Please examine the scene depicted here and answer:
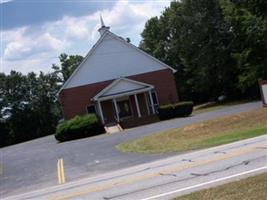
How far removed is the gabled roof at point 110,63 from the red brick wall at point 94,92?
0.43m

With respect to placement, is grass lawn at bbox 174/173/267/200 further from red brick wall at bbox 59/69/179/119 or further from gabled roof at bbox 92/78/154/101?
red brick wall at bbox 59/69/179/119

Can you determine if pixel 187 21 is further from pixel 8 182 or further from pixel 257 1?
pixel 8 182

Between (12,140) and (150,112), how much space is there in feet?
122

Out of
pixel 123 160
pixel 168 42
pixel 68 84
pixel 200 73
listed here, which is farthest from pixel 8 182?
pixel 168 42

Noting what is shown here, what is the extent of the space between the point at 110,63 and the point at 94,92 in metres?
3.14

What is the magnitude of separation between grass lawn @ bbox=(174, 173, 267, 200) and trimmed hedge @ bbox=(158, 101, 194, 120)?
114 ft

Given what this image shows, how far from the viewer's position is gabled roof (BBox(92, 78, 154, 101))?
167 ft

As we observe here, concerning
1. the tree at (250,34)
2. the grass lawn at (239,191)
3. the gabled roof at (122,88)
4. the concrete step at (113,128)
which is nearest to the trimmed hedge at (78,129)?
the concrete step at (113,128)

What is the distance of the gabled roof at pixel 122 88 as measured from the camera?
1998 inches

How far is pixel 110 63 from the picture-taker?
5241cm

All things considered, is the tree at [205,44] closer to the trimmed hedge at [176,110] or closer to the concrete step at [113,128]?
the trimmed hedge at [176,110]

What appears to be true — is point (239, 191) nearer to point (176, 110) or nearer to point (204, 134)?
point (204, 134)

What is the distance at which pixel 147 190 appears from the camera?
472 inches

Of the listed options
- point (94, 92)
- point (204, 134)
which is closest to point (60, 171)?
point (204, 134)
